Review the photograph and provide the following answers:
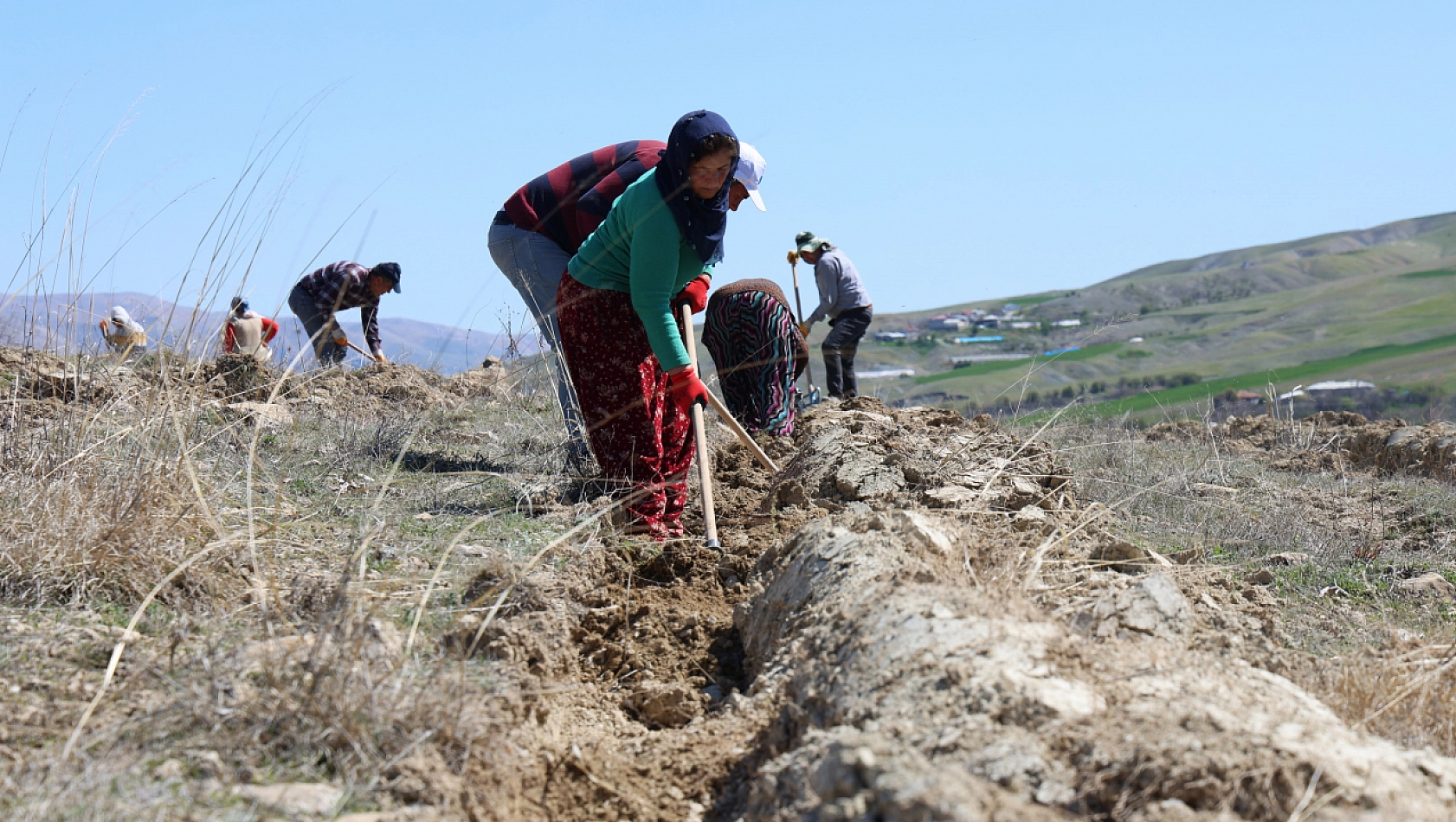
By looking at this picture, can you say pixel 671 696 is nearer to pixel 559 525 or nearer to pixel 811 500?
pixel 559 525

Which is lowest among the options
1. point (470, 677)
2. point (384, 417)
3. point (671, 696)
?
point (671, 696)

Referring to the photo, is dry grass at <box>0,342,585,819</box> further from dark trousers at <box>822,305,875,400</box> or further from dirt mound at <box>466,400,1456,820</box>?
dark trousers at <box>822,305,875,400</box>

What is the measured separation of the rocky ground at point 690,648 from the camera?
167 centimetres

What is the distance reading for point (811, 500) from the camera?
3887mm

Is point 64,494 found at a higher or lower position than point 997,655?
higher

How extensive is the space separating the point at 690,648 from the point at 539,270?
219 cm

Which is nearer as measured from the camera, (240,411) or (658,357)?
(658,357)

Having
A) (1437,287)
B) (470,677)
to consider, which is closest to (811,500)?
(470,677)

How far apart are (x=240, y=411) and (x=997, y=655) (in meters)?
4.51

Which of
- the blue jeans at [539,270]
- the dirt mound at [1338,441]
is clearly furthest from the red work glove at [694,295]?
the dirt mound at [1338,441]

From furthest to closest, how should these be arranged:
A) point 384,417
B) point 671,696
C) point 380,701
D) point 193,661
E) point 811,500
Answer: point 384,417 → point 811,500 → point 671,696 → point 193,661 → point 380,701

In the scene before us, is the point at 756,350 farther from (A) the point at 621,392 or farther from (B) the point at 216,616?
(B) the point at 216,616

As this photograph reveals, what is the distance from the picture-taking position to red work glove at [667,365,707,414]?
357cm

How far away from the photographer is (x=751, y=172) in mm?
3811
